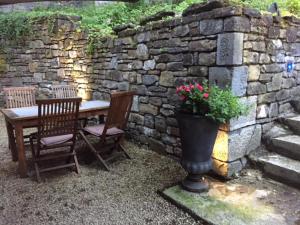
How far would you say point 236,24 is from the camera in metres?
2.54

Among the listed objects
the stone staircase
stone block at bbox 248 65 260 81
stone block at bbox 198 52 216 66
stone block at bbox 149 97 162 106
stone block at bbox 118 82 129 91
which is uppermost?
stone block at bbox 198 52 216 66

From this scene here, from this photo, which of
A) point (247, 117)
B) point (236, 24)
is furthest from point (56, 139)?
point (236, 24)

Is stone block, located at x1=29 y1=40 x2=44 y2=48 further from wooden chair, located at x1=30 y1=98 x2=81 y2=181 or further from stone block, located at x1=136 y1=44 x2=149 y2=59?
wooden chair, located at x1=30 y1=98 x2=81 y2=181

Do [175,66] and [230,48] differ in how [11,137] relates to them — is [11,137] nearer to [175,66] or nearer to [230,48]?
[175,66]

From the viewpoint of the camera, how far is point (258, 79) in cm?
291

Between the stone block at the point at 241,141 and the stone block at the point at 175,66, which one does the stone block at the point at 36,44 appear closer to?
the stone block at the point at 175,66

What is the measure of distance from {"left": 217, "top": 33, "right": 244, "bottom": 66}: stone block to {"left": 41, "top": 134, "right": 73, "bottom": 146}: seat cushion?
1769 millimetres

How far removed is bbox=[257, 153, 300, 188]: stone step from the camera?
8.56 feet

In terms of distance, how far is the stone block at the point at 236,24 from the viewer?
8.31ft

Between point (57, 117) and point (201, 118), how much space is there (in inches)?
57.2

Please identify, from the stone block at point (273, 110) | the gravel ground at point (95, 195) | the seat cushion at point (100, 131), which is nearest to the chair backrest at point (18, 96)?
the gravel ground at point (95, 195)

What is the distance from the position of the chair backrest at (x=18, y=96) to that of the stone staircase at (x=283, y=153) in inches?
121

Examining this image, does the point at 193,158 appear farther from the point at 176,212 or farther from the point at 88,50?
the point at 88,50

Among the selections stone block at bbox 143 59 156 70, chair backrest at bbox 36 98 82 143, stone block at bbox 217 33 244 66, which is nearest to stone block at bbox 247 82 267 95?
stone block at bbox 217 33 244 66
